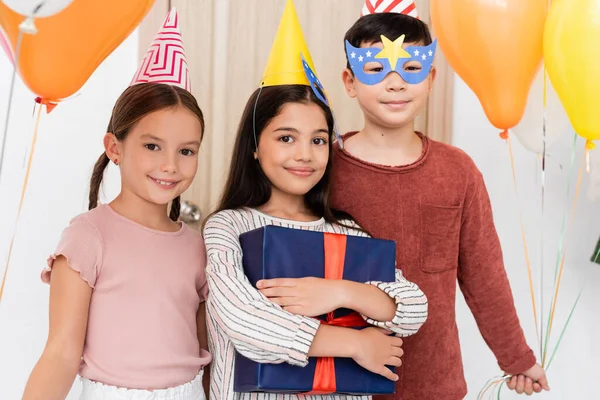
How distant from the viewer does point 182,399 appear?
1.27m

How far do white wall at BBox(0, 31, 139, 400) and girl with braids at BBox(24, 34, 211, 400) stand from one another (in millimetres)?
439

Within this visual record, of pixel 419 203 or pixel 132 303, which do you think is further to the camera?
pixel 419 203

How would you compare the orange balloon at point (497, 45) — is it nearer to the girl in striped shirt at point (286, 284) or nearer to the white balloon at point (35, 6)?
the girl in striped shirt at point (286, 284)

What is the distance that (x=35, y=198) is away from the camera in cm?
179

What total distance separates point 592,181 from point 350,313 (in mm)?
1043

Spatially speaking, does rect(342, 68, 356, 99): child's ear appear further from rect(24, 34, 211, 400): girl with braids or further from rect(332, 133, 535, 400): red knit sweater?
rect(24, 34, 211, 400): girl with braids

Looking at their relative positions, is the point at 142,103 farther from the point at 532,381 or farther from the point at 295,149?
the point at 532,381

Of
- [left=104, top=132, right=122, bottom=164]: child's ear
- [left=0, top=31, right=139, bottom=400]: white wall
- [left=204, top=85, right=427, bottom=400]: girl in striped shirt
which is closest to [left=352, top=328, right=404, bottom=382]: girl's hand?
[left=204, top=85, right=427, bottom=400]: girl in striped shirt

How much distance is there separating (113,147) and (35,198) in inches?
20.4

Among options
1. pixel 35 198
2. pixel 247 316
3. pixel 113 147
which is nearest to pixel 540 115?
pixel 247 316

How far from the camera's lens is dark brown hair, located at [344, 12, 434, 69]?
4.83 feet

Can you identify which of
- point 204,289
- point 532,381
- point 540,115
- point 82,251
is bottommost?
point 532,381

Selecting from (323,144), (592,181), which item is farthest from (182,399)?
(592,181)

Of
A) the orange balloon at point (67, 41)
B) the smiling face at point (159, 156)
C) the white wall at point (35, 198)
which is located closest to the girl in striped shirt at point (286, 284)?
the smiling face at point (159, 156)
